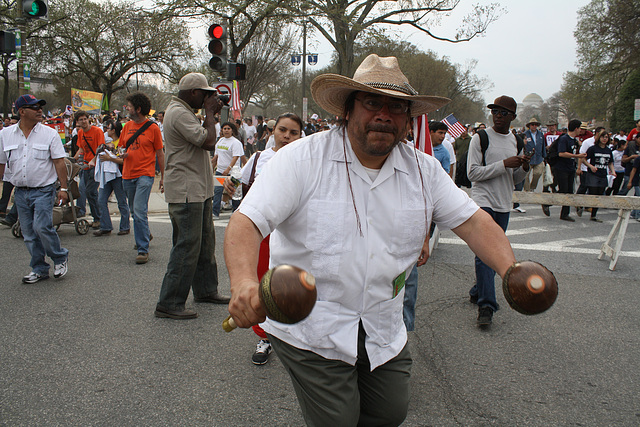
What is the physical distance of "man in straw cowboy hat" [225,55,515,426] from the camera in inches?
74.1

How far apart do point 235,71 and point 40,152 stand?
22.1 feet

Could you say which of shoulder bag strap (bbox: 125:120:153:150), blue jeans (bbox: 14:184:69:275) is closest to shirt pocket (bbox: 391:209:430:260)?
blue jeans (bbox: 14:184:69:275)

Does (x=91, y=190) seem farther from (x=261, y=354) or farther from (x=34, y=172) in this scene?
(x=261, y=354)

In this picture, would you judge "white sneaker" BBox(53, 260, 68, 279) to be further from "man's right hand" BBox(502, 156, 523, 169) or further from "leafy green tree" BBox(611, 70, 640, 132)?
"leafy green tree" BBox(611, 70, 640, 132)

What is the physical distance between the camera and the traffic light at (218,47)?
10.4 m

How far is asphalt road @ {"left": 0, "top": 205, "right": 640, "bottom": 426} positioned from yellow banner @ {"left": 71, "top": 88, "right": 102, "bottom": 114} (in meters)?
16.5

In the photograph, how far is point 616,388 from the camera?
3.46m

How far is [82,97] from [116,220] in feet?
43.7

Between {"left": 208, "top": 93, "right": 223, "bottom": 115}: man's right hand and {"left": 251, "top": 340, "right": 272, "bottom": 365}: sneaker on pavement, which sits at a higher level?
{"left": 208, "top": 93, "right": 223, "bottom": 115}: man's right hand

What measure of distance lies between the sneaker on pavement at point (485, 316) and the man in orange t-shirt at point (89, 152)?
6823 millimetres

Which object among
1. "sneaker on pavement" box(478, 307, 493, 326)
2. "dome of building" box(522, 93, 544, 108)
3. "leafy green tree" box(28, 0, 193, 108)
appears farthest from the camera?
"dome of building" box(522, 93, 544, 108)

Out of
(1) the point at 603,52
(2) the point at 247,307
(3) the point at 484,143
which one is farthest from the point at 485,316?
(1) the point at 603,52

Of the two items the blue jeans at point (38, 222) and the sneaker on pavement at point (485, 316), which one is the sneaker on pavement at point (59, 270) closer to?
the blue jeans at point (38, 222)

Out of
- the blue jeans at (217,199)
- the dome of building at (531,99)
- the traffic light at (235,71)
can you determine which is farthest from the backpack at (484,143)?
the dome of building at (531,99)
